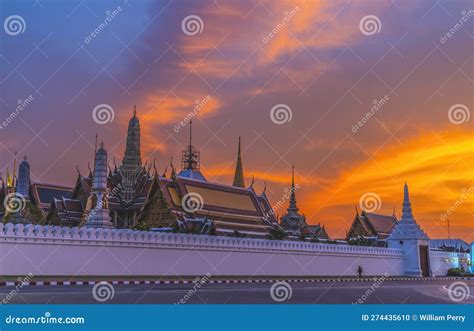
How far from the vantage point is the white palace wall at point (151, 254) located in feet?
57.4

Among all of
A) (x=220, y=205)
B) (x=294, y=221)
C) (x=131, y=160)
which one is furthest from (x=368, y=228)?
(x=131, y=160)

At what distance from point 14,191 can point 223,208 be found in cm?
1253

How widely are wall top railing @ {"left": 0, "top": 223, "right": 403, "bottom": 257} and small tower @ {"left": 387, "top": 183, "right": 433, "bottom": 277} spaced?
8.89 m

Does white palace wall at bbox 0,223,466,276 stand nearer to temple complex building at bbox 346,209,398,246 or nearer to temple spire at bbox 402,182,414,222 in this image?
temple spire at bbox 402,182,414,222

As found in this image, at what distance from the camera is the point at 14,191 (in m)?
35.6

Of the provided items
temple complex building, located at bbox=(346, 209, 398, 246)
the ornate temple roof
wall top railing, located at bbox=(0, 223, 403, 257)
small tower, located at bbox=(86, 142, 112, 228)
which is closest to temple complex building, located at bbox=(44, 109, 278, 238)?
the ornate temple roof

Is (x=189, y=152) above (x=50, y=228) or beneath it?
above

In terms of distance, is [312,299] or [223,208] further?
[223,208]

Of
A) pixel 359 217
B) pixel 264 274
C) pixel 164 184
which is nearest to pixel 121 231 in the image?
pixel 264 274

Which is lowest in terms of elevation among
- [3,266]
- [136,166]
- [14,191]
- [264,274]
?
[3,266]

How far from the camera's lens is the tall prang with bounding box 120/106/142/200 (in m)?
38.3
